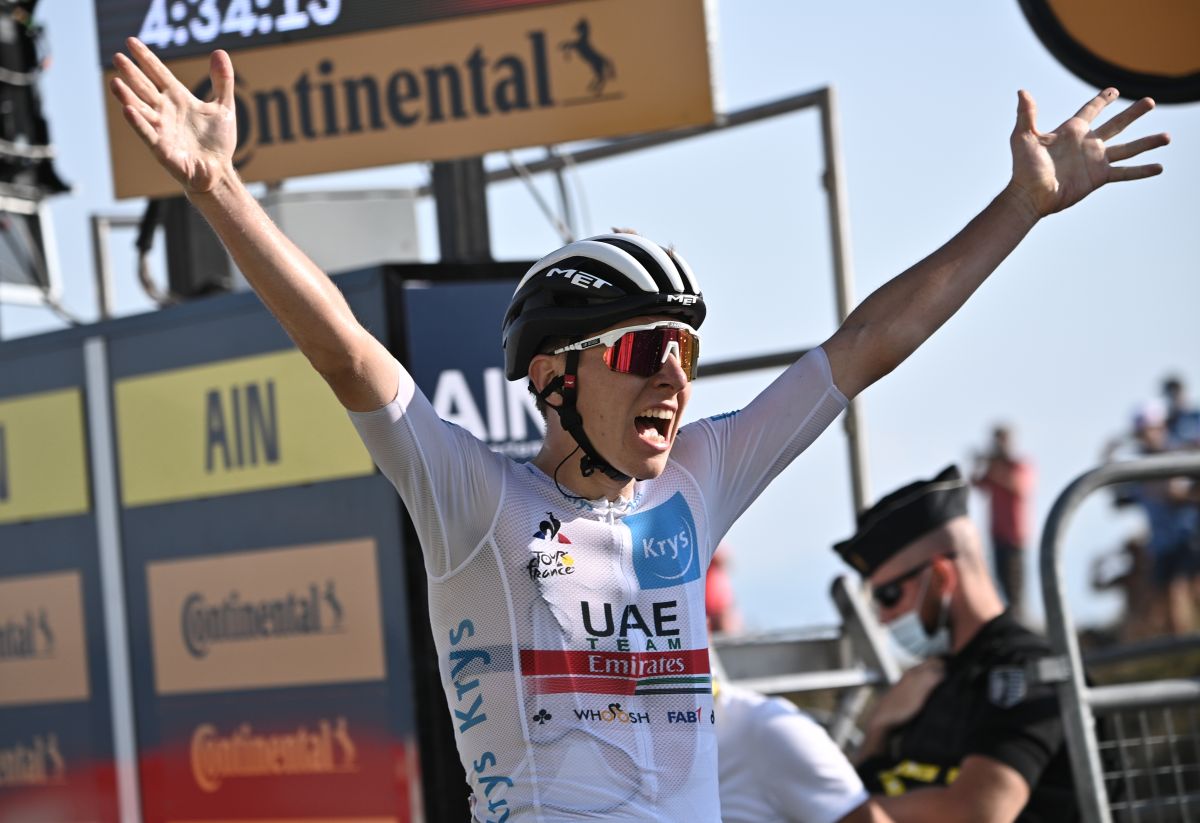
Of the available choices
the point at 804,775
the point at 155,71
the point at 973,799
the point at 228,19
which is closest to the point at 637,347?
the point at 155,71

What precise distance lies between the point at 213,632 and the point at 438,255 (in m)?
1.65

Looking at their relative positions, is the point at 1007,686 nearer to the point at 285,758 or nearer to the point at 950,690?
the point at 950,690

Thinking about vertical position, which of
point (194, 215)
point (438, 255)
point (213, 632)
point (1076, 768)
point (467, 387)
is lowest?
point (1076, 768)

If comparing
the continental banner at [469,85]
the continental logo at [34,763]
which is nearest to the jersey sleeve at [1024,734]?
the continental banner at [469,85]

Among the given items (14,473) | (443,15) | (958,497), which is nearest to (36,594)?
(14,473)

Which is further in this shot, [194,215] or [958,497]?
[194,215]

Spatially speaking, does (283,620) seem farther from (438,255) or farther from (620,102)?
(620,102)

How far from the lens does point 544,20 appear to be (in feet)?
22.3

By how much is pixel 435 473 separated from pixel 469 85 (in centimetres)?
384

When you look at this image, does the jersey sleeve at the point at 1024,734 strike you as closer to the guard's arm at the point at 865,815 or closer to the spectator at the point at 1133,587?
the guard's arm at the point at 865,815

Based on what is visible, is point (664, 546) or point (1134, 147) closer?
point (664, 546)

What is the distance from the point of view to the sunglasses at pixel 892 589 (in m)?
5.97

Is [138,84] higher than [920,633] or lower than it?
higher

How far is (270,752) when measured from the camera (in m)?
6.57
